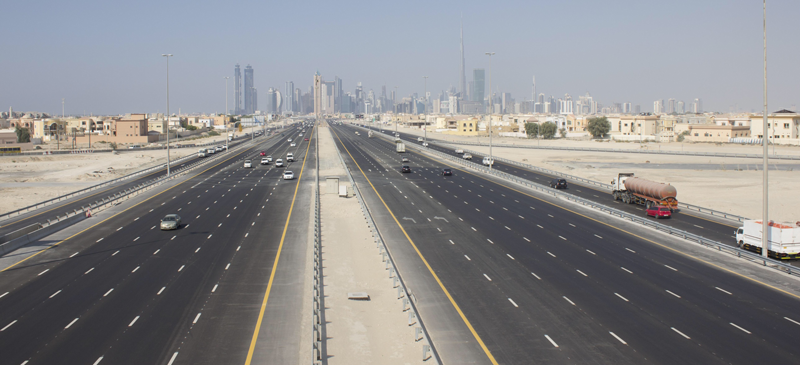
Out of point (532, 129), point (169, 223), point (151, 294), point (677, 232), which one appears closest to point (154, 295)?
point (151, 294)

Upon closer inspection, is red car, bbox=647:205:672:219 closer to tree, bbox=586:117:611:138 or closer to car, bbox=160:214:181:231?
car, bbox=160:214:181:231

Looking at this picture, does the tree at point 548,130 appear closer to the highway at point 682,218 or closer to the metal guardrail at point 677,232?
the highway at point 682,218

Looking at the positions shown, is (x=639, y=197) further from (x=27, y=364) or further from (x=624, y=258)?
(x=27, y=364)

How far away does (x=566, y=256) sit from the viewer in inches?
1235

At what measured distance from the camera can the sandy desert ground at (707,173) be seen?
51.2m

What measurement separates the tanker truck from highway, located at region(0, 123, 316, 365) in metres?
26.7

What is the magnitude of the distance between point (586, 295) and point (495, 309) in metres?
4.33

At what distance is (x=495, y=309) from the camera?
22.7 meters

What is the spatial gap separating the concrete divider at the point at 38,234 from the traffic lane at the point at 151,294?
824 cm

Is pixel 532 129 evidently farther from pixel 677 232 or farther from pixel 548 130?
pixel 677 232

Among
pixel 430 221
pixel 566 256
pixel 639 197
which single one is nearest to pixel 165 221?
pixel 430 221

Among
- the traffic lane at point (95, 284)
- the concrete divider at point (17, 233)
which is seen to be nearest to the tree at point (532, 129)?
the traffic lane at point (95, 284)

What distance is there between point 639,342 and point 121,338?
16.7m

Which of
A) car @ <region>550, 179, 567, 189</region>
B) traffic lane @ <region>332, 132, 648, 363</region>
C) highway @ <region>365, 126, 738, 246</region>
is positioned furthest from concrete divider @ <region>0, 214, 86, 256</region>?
car @ <region>550, 179, 567, 189</region>
